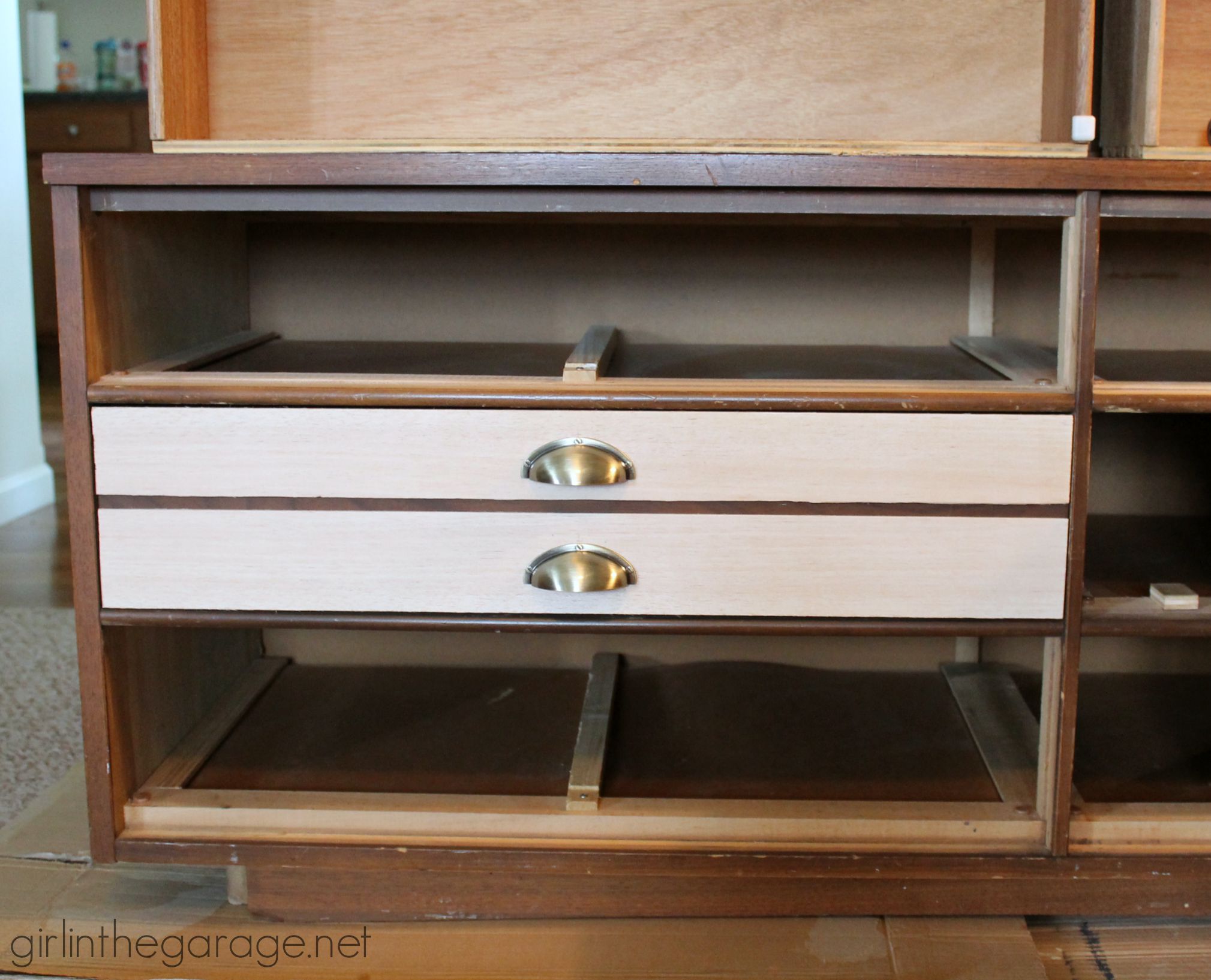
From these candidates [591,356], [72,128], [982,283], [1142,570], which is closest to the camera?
[591,356]

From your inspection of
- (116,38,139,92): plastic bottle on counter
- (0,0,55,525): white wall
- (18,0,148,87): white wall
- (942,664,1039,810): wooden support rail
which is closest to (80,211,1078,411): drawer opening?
(942,664,1039,810): wooden support rail

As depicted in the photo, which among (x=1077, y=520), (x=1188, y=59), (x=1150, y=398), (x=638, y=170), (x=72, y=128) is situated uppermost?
(x=72, y=128)

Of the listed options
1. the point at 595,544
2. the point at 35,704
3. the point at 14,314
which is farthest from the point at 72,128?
the point at 595,544

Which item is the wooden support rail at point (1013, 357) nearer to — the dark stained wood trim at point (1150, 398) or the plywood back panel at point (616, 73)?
the dark stained wood trim at point (1150, 398)

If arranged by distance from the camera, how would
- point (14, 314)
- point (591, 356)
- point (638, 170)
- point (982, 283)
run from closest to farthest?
point (638, 170) → point (591, 356) → point (982, 283) → point (14, 314)

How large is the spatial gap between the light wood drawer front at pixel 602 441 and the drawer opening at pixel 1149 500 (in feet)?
0.75

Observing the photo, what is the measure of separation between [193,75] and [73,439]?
0.44 meters

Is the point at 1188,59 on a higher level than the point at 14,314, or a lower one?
higher

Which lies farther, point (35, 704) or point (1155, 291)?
point (35, 704)

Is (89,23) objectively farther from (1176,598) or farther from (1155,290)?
(1176,598)

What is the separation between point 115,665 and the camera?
1.27 m
